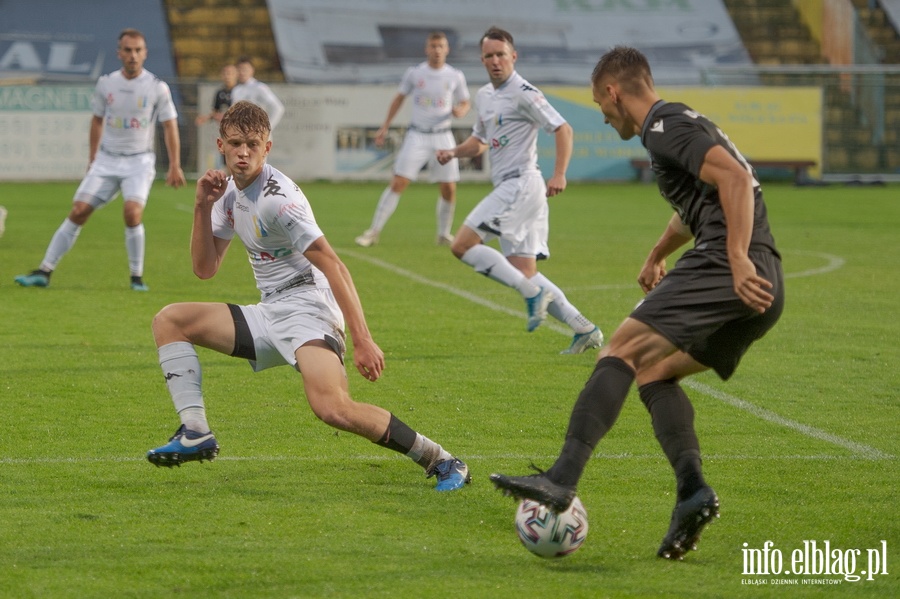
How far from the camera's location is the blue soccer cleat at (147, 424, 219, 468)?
4.89 metres

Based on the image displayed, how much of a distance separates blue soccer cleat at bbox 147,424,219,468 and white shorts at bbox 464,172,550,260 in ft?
14.0

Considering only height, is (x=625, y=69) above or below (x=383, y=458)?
above

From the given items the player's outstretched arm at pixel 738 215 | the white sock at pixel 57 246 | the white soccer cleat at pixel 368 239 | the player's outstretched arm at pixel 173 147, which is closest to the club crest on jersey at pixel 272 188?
the player's outstretched arm at pixel 738 215

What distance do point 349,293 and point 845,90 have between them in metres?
25.5

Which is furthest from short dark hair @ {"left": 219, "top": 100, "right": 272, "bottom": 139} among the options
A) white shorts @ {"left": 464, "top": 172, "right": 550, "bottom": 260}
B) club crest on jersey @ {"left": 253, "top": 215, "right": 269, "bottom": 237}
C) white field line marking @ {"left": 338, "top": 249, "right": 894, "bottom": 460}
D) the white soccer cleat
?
the white soccer cleat

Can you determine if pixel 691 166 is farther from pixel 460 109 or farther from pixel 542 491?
pixel 460 109

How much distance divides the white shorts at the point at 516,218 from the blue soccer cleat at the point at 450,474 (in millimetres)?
4049

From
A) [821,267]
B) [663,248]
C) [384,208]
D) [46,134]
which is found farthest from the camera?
[46,134]

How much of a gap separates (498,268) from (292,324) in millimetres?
3768

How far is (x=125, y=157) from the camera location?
11477mm

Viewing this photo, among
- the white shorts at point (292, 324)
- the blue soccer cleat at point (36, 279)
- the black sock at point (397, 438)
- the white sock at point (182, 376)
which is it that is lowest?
the blue soccer cleat at point (36, 279)

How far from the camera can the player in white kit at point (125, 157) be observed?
11359 mm

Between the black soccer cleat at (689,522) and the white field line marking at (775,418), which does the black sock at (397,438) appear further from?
the white field line marking at (775,418)

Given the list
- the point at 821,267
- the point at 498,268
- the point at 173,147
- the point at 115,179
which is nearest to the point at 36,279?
the point at 115,179
